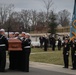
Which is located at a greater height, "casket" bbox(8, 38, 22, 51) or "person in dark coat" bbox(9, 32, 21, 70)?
"casket" bbox(8, 38, 22, 51)

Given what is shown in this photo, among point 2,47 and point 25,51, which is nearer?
point 2,47

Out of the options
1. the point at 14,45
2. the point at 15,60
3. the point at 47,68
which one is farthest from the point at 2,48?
the point at 47,68

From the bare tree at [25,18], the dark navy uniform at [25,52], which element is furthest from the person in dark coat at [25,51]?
the bare tree at [25,18]

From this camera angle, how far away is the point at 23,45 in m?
13.3

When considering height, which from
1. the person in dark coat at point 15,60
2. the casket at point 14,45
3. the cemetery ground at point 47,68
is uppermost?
the casket at point 14,45

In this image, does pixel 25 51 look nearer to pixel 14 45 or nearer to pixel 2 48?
pixel 14 45

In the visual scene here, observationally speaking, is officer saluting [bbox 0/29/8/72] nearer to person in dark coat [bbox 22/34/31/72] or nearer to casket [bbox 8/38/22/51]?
casket [bbox 8/38/22/51]

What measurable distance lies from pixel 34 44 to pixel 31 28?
43.6 metres

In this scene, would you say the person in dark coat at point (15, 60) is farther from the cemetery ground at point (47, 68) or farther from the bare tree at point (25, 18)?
the bare tree at point (25, 18)

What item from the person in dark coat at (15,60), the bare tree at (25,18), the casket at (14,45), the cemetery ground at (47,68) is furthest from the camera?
the bare tree at (25,18)

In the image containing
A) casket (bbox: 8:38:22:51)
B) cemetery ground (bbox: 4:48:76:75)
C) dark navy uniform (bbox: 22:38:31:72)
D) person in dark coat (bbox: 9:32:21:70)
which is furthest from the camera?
person in dark coat (bbox: 9:32:21:70)

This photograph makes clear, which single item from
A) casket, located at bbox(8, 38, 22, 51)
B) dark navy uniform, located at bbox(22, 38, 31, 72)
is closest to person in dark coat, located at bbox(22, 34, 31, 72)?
dark navy uniform, located at bbox(22, 38, 31, 72)

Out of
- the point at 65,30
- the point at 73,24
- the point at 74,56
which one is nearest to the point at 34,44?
the point at 73,24

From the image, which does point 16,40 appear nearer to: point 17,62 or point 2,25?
point 17,62
